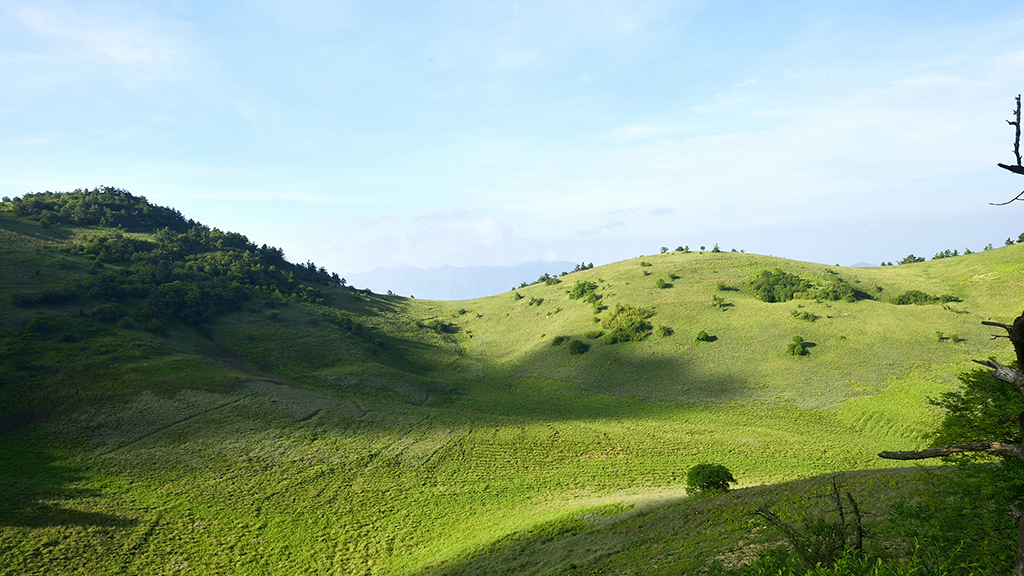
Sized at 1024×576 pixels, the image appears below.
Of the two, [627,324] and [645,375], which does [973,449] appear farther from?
[627,324]

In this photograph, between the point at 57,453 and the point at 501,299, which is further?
the point at 501,299

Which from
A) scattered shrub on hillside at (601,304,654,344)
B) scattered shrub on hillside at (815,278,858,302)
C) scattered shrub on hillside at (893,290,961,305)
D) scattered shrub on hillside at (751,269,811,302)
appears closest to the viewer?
scattered shrub on hillside at (893,290,961,305)

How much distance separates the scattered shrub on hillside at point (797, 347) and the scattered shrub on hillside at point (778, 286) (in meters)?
20.2

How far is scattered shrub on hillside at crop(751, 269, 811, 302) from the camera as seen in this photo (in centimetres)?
8912

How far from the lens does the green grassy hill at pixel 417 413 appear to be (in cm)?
2922

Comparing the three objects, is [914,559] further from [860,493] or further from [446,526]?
[446,526]

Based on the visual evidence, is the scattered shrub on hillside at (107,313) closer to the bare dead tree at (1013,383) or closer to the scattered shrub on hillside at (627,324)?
the scattered shrub on hillside at (627,324)

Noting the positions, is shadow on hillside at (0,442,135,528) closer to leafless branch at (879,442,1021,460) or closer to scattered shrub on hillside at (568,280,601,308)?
leafless branch at (879,442,1021,460)

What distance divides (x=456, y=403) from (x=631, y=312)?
1615 inches

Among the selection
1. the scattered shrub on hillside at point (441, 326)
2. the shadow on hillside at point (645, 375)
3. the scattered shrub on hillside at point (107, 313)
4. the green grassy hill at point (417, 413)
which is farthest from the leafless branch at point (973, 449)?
the scattered shrub on hillside at point (441, 326)

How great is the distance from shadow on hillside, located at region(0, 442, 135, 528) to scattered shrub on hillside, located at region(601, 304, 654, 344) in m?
70.8

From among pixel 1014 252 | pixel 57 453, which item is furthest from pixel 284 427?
pixel 1014 252

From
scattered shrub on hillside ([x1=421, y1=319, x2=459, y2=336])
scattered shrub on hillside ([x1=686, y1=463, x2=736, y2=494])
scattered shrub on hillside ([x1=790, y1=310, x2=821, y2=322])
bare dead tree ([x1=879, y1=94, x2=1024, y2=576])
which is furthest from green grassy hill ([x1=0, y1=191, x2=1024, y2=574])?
bare dead tree ([x1=879, y1=94, x2=1024, y2=576])

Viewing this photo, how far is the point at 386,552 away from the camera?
2928cm
